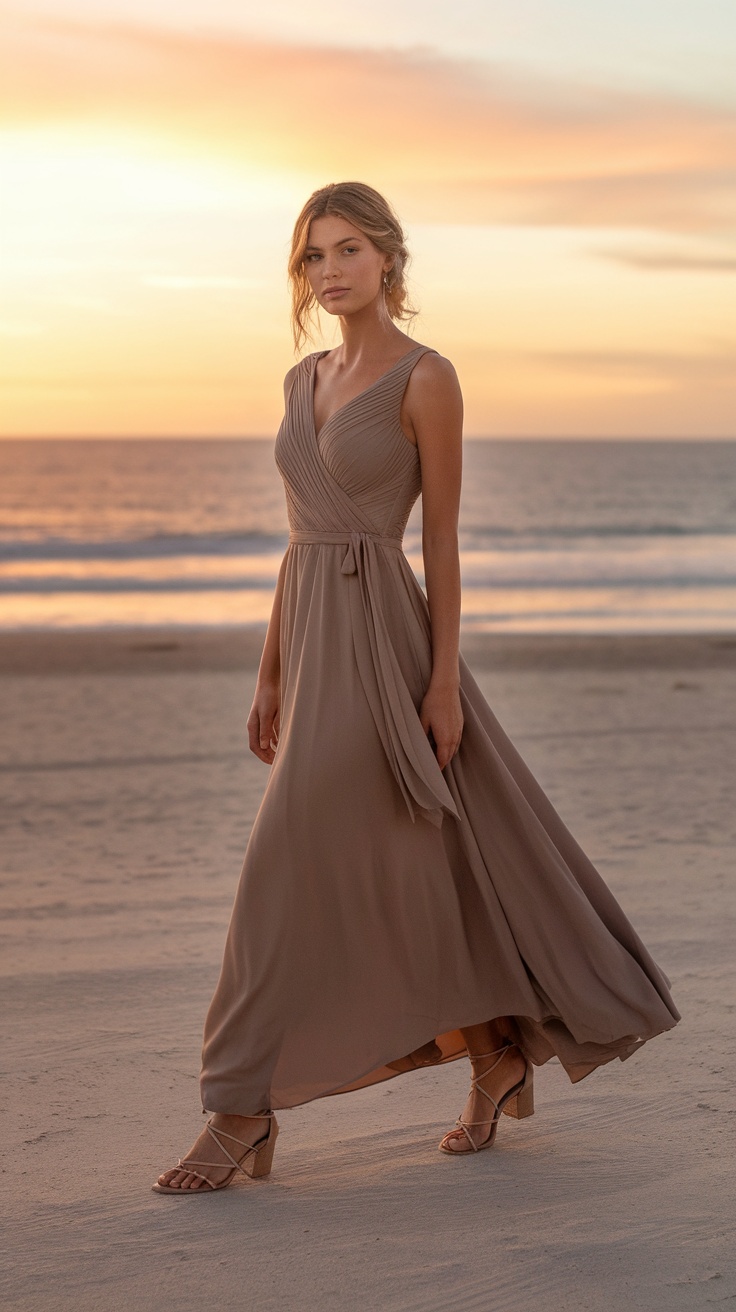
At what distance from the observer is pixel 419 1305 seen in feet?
7.68

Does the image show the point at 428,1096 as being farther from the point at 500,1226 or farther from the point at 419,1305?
the point at 419,1305

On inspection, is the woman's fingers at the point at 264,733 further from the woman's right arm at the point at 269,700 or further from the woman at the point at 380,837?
the woman at the point at 380,837

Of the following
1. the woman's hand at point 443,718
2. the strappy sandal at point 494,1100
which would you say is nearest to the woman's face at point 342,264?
the woman's hand at point 443,718

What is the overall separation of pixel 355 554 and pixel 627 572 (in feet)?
77.2

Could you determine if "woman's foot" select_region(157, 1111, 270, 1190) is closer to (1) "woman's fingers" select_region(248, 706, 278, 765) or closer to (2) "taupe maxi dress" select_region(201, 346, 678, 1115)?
(2) "taupe maxi dress" select_region(201, 346, 678, 1115)

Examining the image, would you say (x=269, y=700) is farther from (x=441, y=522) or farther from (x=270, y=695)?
(x=441, y=522)

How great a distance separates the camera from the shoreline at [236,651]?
12.8 metres

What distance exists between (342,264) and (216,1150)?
1.89 m

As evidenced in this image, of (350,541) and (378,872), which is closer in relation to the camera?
(378,872)

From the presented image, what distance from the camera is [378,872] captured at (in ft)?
9.29

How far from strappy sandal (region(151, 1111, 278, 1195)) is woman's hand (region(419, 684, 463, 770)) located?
2.75 ft

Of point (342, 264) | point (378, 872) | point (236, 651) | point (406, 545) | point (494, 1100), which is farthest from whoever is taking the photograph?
point (406, 545)

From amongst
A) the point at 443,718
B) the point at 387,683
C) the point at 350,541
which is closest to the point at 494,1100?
the point at 443,718

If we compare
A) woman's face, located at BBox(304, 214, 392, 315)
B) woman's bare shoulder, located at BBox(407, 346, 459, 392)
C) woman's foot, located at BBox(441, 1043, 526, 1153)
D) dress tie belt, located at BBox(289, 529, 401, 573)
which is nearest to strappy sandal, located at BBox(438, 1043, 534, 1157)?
woman's foot, located at BBox(441, 1043, 526, 1153)
